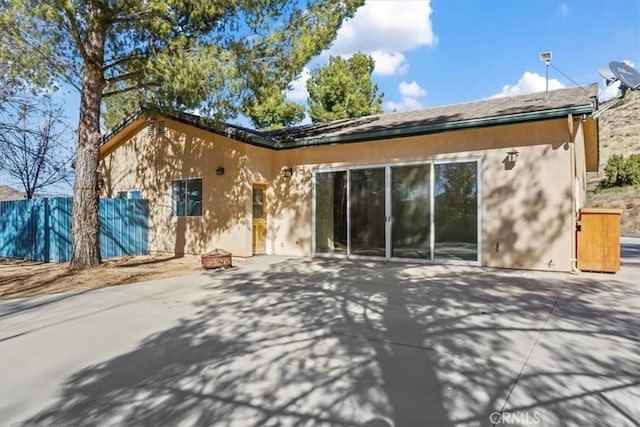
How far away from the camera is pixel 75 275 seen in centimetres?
814

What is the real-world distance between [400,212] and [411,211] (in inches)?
11.2

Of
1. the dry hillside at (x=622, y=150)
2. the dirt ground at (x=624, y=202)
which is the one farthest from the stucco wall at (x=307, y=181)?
the dirt ground at (x=624, y=202)

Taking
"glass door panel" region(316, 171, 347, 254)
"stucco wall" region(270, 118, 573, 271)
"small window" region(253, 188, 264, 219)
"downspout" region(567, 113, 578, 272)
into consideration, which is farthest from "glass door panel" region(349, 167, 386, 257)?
"downspout" region(567, 113, 578, 272)

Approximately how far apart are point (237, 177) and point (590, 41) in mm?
11885

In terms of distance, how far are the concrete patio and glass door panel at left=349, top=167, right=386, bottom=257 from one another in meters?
3.41

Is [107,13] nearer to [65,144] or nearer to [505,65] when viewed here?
[65,144]

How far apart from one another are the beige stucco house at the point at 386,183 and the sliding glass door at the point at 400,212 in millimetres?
26

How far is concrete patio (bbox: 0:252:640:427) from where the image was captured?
9.02 feet

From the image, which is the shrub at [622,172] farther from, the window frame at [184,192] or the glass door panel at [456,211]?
the window frame at [184,192]

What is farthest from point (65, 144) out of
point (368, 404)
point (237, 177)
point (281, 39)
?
point (368, 404)

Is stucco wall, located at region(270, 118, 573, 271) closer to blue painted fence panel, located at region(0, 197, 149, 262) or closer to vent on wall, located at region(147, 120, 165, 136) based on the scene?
vent on wall, located at region(147, 120, 165, 136)

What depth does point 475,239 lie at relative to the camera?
8.90m

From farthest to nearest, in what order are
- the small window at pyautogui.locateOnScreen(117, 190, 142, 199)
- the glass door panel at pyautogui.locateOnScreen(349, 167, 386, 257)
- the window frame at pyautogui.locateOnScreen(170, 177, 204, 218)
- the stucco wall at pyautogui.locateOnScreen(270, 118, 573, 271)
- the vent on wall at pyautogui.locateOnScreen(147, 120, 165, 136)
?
the small window at pyautogui.locateOnScreen(117, 190, 142, 199)
the vent on wall at pyautogui.locateOnScreen(147, 120, 165, 136)
the window frame at pyautogui.locateOnScreen(170, 177, 204, 218)
the glass door panel at pyautogui.locateOnScreen(349, 167, 386, 257)
the stucco wall at pyautogui.locateOnScreen(270, 118, 573, 271)

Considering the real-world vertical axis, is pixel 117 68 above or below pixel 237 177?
above
